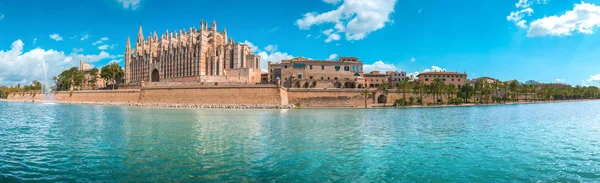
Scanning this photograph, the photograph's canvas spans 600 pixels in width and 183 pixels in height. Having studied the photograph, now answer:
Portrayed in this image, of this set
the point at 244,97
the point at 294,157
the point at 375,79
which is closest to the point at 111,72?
the point at 244,97

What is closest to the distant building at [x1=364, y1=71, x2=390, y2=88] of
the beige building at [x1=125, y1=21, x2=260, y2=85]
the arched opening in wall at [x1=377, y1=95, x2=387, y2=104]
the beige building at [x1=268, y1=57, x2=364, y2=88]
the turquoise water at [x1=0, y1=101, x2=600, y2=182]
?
the beige building at [x1=268, y1=57, x2=364, y2=88]

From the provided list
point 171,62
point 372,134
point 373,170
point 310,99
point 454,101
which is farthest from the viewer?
point 171,62

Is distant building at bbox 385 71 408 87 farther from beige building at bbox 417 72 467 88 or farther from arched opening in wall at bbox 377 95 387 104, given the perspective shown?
arched opening in wall at bbox 377 95 387 104

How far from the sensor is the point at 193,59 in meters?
73.9

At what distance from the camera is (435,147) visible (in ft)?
47.5

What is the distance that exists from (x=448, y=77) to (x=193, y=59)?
191ft

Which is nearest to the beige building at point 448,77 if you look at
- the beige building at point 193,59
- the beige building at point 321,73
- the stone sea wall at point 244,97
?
the stone sea wall at point 244,97

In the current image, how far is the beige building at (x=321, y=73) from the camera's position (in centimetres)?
6419

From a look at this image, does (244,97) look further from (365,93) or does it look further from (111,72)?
(111,72)

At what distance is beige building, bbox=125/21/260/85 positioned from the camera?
2766 inches

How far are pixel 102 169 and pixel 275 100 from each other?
40983 millimetres

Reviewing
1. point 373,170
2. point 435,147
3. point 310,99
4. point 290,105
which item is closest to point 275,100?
point 290,105

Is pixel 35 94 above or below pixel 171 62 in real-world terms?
below

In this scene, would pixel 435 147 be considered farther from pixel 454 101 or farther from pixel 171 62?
pixel 171 62
